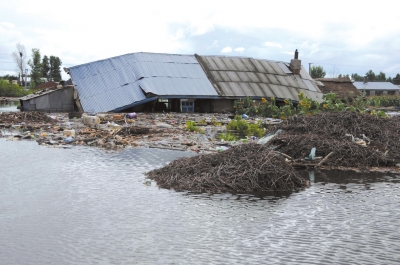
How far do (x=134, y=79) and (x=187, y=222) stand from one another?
67.5 feet

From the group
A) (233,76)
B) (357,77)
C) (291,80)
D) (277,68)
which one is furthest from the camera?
(357,77)

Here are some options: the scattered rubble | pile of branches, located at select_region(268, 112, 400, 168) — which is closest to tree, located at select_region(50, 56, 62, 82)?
the scattered rubble

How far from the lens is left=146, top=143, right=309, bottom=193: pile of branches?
8633 mm

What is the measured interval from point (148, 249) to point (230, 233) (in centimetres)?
124

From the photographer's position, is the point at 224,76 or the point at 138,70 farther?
the point at 224,76

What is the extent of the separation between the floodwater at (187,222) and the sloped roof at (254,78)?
62.6 feet

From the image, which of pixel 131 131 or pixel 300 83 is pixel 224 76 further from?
pixel 131 131

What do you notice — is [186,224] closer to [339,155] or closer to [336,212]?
[336,212]

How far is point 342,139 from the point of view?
1172 centimetres

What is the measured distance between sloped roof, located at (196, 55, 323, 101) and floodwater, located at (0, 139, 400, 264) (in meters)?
19.1

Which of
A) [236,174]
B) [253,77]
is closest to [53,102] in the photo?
[253,77]

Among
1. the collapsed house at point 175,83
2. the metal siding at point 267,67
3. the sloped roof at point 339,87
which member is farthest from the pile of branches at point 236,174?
the sloped roof at point 339,87

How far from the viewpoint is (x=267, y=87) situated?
30.3m

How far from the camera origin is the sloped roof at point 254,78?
29188 millimetres
